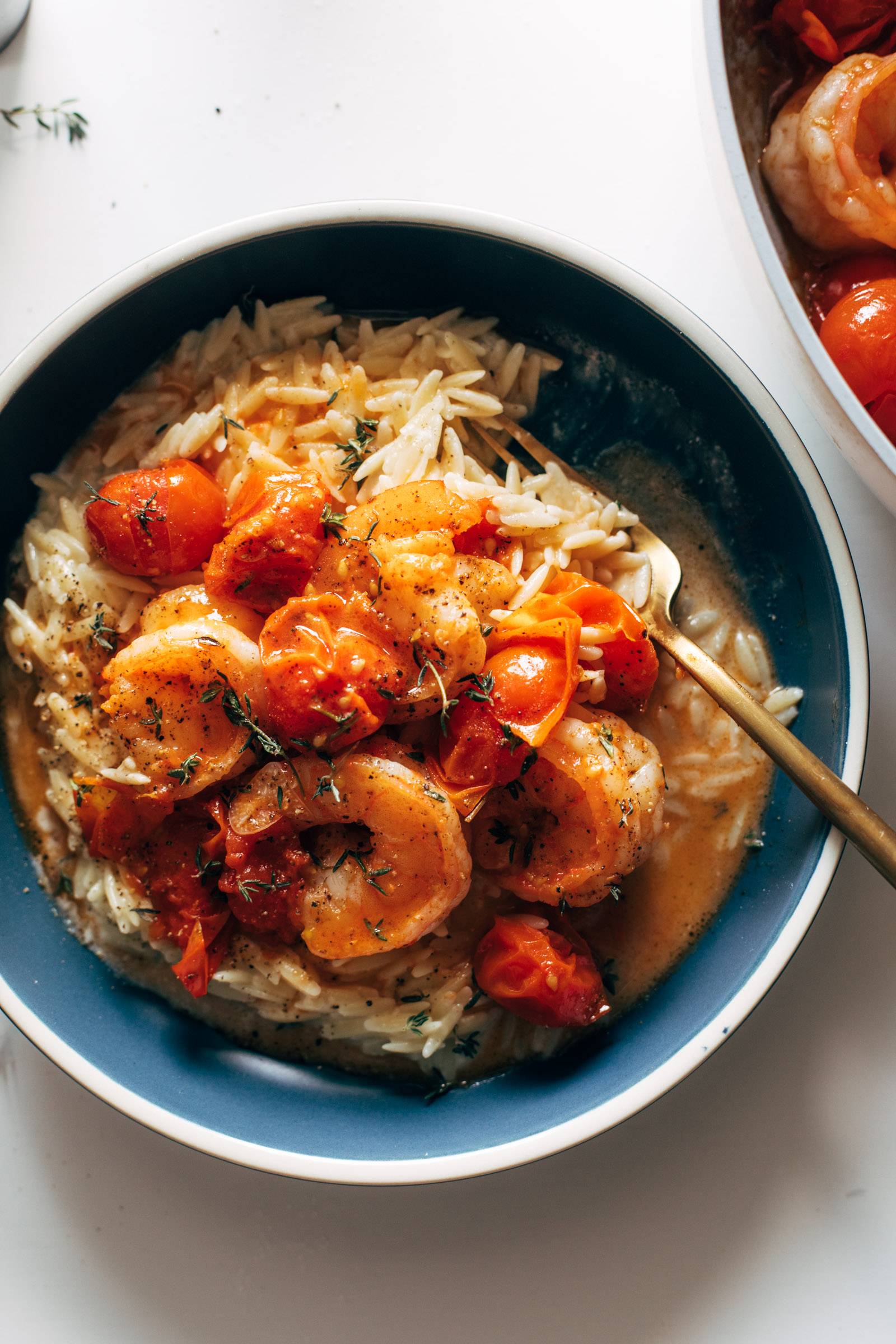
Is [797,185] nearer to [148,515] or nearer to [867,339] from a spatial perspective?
[867,339]

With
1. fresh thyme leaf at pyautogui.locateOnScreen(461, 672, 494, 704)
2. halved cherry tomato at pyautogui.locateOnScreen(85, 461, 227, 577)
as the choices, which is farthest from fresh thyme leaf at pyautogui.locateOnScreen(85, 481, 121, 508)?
fresh thyme leaf at pyautogui.locateOnScreen(461, 672, 494, 704)

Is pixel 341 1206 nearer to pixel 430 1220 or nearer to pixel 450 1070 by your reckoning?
pixel 430 1220

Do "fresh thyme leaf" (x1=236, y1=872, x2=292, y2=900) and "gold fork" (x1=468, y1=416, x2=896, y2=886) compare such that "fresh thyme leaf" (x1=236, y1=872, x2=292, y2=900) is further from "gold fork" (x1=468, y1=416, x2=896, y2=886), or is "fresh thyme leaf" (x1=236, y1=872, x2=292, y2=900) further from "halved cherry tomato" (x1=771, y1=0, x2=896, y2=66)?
"halved cherry tomato" (x1=771, y1=0, x2=896, y2=66)

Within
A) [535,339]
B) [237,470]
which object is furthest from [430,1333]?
[535,339]

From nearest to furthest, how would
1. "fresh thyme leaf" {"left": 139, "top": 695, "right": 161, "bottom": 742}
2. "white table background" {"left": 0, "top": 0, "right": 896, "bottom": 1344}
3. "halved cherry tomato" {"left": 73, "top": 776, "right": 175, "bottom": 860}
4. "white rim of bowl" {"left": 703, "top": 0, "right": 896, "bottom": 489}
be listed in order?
"white rim of bowl" {"left": 703, "top": 0, "right": 896, "bottom": 489} → "fresh thyme leaf" {"left": 139, "top": 695, "right": 161, "bottom": 742} → "halved cherry tomato" {"left": 73, "top": 776, "right": 175, "bottom": 860} → "white table background" {"left": 0, "top": 0, "right": 896, "bottom": 1344}

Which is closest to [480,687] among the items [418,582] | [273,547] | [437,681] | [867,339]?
[437,681]

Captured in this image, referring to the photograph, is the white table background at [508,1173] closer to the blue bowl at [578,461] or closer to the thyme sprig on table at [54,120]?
the thyme sprig on table at [54,120]

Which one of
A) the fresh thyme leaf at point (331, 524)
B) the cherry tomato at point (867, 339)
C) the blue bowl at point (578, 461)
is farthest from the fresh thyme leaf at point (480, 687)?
the cherry tomato at point (867, 339)
